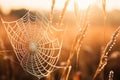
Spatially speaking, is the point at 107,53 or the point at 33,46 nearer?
the point at 107,53

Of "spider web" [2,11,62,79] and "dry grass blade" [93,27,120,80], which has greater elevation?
"dry grass blade" [93,27,120,80]

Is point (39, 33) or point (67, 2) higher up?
point (67, 2)

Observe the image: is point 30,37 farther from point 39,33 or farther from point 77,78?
point 77,78

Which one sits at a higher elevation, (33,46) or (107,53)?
(107,53)

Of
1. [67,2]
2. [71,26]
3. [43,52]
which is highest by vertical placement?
[67,2]

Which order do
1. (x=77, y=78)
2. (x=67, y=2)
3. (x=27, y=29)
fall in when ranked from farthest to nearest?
(x=27, y=29), (x=77, y=78), (x=67, y=2)

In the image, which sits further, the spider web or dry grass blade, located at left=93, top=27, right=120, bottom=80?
the spider web

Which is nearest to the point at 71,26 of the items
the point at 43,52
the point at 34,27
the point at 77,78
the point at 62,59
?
the point at 62,59

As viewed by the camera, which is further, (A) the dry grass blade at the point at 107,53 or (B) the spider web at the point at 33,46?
(B) the spider web at the point at 33,46

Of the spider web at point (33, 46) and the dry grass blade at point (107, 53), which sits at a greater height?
the dry grass blade at point (107, 53)

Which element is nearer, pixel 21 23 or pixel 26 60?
pixel 26 60

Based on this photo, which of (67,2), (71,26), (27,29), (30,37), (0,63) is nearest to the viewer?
(67,2)
